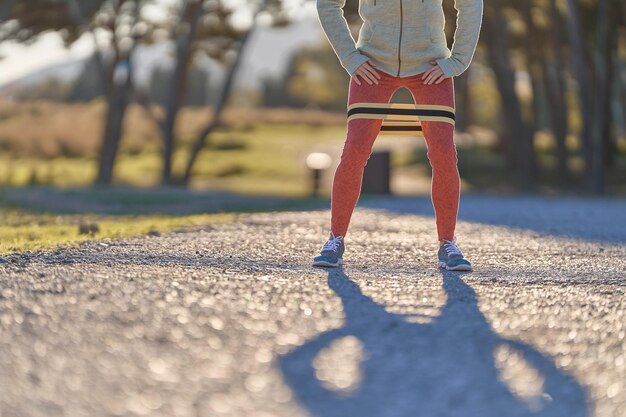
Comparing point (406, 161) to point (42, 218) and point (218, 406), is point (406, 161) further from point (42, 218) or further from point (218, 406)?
point (218, 406)

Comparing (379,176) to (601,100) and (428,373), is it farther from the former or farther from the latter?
(428,373)

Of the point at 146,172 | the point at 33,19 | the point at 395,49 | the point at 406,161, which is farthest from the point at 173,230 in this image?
the point at 406,161

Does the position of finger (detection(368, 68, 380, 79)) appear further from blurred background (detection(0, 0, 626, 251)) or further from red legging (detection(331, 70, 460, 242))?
blurred background (detection(0, 0, 626, 251))

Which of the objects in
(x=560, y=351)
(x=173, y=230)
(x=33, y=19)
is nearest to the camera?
(x=560, y=351)

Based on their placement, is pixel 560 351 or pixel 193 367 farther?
pixel 560 351

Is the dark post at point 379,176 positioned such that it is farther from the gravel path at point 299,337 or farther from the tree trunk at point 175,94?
the gravel path at point 299,337

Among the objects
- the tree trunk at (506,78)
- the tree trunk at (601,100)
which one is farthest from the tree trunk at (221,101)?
the tree trunk at (601,100)

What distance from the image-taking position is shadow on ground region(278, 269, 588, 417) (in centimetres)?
375

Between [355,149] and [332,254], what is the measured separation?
581 millimetres

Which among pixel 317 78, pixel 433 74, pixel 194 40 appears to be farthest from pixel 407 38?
pixel 317 78

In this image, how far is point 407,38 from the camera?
21.7 feet

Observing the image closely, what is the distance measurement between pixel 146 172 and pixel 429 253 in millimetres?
26209

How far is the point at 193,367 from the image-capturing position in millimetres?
4008

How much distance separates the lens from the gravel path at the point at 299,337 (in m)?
3.75
